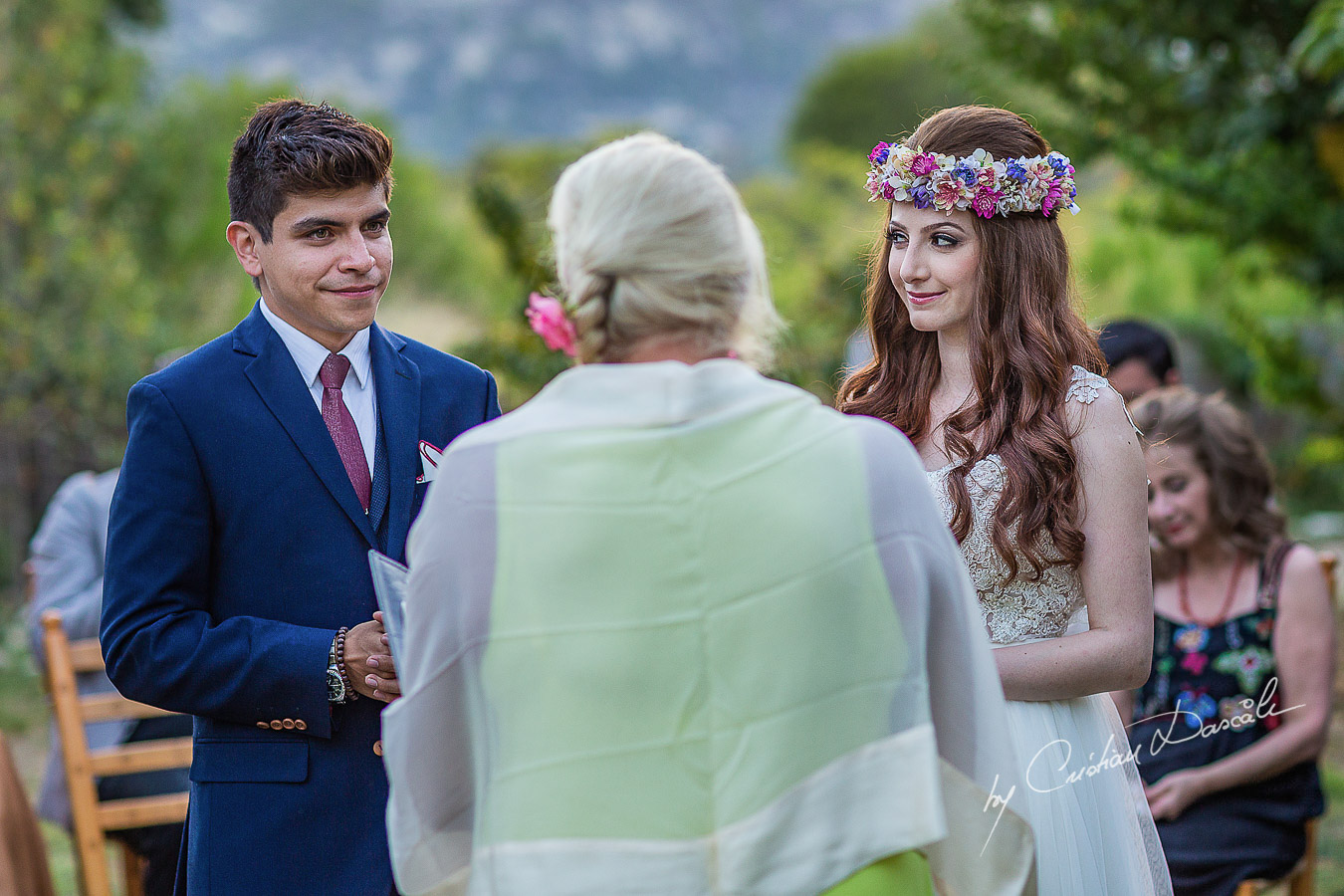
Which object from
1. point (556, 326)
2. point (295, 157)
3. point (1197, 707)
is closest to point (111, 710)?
point (295, 157)

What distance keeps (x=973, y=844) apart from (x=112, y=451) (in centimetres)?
1091

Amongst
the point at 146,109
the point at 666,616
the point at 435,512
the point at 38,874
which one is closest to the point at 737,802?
the point at 666,616

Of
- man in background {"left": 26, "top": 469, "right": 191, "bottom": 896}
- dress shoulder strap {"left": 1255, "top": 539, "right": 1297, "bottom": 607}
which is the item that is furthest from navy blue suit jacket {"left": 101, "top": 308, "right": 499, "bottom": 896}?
dress shoulder strap {"left": 1255, "top": 539, "right": 1297, "bottom": 607}

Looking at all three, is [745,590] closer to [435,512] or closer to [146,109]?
[435,512]

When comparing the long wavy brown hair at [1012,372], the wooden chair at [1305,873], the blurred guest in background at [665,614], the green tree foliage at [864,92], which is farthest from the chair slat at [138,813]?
the green tree foliage at [864,92]

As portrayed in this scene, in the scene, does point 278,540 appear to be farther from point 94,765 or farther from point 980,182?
point 94,765

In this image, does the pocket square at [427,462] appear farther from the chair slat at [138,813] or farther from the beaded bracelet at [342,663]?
the chair slat at [138,813]

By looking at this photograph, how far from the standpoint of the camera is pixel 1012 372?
251 cm

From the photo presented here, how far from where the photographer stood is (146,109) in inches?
524

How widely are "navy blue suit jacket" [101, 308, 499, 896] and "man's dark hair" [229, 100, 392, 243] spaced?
0.33 m

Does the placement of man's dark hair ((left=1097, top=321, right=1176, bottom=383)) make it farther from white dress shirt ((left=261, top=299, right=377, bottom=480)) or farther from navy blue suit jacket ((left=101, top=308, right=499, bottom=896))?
navy blue suit jacket ((left=101, top=308, right=499, bottom=896))

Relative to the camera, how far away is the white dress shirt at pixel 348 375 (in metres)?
2.31

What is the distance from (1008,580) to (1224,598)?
1505 millimetres

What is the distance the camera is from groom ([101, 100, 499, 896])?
6.86 feet
